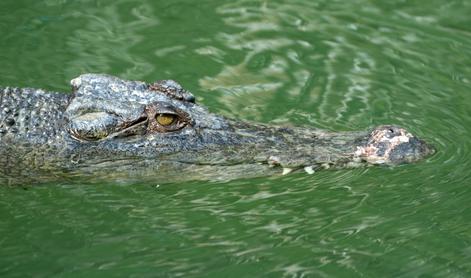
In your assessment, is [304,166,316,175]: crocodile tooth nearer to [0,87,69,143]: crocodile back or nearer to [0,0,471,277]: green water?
[0,0,471,277]: green water

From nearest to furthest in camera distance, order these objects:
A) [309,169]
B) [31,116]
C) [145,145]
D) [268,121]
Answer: [309,169] < [145,145] < [31,116] < [268,121]

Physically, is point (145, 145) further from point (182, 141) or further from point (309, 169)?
point (309, 169)

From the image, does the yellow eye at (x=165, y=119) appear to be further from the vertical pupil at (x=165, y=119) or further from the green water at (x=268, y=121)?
the green water at (x=268, y=121)

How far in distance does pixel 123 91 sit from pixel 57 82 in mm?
1832

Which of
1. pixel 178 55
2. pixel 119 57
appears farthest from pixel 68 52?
pixel 178 55

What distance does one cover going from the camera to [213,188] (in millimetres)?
7137

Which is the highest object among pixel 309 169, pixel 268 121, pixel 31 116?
pixel 31 116

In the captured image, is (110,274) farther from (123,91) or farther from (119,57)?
(119,57)

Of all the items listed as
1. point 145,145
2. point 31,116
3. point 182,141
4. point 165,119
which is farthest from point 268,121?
point 31,116

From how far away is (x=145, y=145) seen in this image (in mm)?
7230

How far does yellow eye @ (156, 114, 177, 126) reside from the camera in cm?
721

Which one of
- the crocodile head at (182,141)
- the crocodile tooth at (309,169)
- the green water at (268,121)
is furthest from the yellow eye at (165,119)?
the crocodile tooth at (309,169)

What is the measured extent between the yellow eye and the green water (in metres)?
0.51

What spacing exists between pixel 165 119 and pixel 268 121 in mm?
1341
